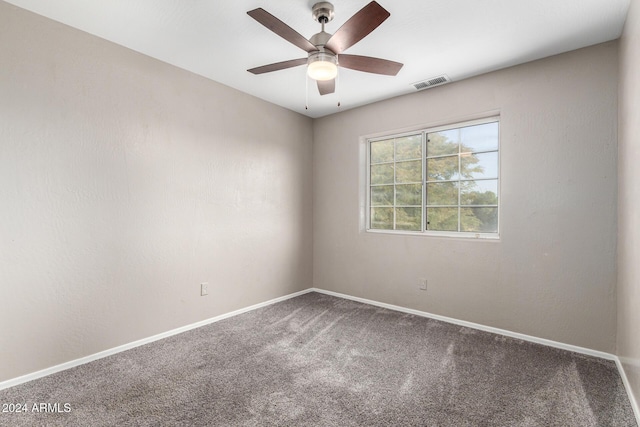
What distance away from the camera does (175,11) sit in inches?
86.4

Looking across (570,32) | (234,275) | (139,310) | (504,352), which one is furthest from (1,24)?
(504,352)

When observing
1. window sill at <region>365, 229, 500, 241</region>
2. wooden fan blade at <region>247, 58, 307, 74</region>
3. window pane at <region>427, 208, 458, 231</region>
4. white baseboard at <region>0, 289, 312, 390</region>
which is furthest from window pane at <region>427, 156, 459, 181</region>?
white baseboard at <region>0, 289, 312, 390</region>

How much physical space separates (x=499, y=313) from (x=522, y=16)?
2.51m

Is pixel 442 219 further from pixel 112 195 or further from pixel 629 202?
pixel 112 195

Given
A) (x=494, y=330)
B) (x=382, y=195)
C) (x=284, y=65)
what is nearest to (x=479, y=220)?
(x=494, y=330)

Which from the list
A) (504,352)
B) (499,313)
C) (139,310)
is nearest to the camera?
(504,352)

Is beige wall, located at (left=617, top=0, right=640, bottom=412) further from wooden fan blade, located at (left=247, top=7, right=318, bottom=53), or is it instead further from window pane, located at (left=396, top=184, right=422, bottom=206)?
wooden fan blade, located at (left=247, top=7, right=318, bottom=53)

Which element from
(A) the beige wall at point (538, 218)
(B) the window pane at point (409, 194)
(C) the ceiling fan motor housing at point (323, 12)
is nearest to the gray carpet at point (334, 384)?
(A) the beige wall at point (538, 218)

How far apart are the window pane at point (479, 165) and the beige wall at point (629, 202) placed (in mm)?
948

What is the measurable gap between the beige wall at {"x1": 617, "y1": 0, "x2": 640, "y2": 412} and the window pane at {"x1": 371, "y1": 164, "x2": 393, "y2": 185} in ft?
6.97

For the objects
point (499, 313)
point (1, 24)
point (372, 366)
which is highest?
point (1, 24)

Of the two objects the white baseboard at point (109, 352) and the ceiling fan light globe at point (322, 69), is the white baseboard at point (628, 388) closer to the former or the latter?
the ceiling fan light globe at point (322, 69)

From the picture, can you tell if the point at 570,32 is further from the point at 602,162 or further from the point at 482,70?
the point at 602,162

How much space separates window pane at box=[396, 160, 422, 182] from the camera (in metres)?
3.72
